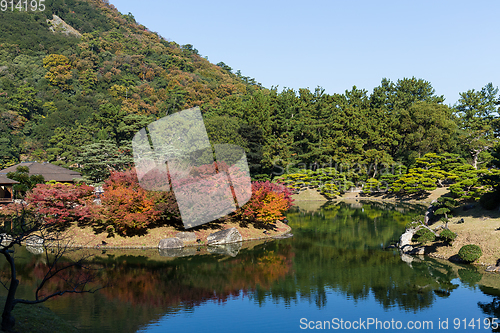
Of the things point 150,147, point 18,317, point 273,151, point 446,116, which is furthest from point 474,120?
point 18,317

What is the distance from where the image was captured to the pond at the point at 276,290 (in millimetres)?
12055

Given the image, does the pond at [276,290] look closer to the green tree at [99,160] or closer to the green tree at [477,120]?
the green tree at [99,160]

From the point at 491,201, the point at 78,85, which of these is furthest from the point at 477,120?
the point at 78,85

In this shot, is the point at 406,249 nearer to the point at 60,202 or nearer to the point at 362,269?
the point at 362,269

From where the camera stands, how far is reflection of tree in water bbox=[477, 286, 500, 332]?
1255 cm

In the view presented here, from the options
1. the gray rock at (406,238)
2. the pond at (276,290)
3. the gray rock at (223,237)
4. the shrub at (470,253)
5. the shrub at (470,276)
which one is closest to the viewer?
the pond at (276,290)

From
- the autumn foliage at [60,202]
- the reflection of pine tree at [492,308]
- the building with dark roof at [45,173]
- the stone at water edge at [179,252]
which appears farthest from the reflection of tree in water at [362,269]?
the building with dark roof at [45,173]

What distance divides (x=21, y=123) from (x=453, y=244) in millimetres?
71967

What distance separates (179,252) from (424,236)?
13.7 metres

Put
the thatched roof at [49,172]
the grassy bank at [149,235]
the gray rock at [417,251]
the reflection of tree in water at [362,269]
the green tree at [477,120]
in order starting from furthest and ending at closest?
the green tree at [477,120]
the thatched roof at [49,172]
the grassy bank at [149,235]
the gray rock at [417,251]
the reflection of tree in water at [362,269]

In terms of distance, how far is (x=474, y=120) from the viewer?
175 ft

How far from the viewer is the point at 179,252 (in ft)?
71.7

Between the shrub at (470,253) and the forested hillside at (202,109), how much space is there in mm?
8179

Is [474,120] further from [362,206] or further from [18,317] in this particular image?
[18,317]
